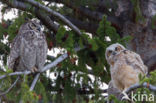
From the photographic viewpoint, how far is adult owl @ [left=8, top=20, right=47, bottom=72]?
14.9 feet

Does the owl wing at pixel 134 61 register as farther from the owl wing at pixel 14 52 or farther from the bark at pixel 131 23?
the owl wing at pixel 14 52

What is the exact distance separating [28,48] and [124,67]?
4.77 ft

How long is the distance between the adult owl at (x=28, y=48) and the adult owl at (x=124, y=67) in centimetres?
105

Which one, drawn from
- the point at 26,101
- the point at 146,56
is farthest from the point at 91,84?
the point at 26,101

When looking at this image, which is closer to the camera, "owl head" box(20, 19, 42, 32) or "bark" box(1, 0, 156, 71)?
"owl head" box(20, 19, 42, 32)

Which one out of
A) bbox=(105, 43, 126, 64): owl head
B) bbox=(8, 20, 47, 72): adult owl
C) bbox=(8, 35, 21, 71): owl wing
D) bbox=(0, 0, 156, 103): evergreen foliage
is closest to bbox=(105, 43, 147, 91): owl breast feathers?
bbox=(105, 43, 126, 64): owl head

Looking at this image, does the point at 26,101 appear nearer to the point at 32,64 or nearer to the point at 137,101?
the point at 137,101

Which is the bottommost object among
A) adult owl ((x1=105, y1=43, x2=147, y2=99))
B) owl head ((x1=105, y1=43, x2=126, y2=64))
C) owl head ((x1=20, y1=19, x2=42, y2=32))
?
adult owl ((x1=105, y1=43, x2=147, y2=99))

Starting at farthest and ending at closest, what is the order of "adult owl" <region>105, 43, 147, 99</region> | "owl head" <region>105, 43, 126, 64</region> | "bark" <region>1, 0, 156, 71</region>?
"bark" <region>1, 0, 156, 71</region> < "owl head" <region>105, 43, 126, 64</region> < "adult owl" <region>105, 43, 147, 99</region>

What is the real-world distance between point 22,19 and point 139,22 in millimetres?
1706

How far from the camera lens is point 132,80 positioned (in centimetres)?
367

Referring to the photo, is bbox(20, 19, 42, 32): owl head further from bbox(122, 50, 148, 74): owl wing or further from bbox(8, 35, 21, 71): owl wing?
bbox(122, 50, 148, 74): owl wing

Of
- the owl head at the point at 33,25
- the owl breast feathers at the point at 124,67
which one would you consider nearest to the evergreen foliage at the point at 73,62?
the owl head at the point at 33,25

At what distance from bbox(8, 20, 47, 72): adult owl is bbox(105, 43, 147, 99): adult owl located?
1051 mm
